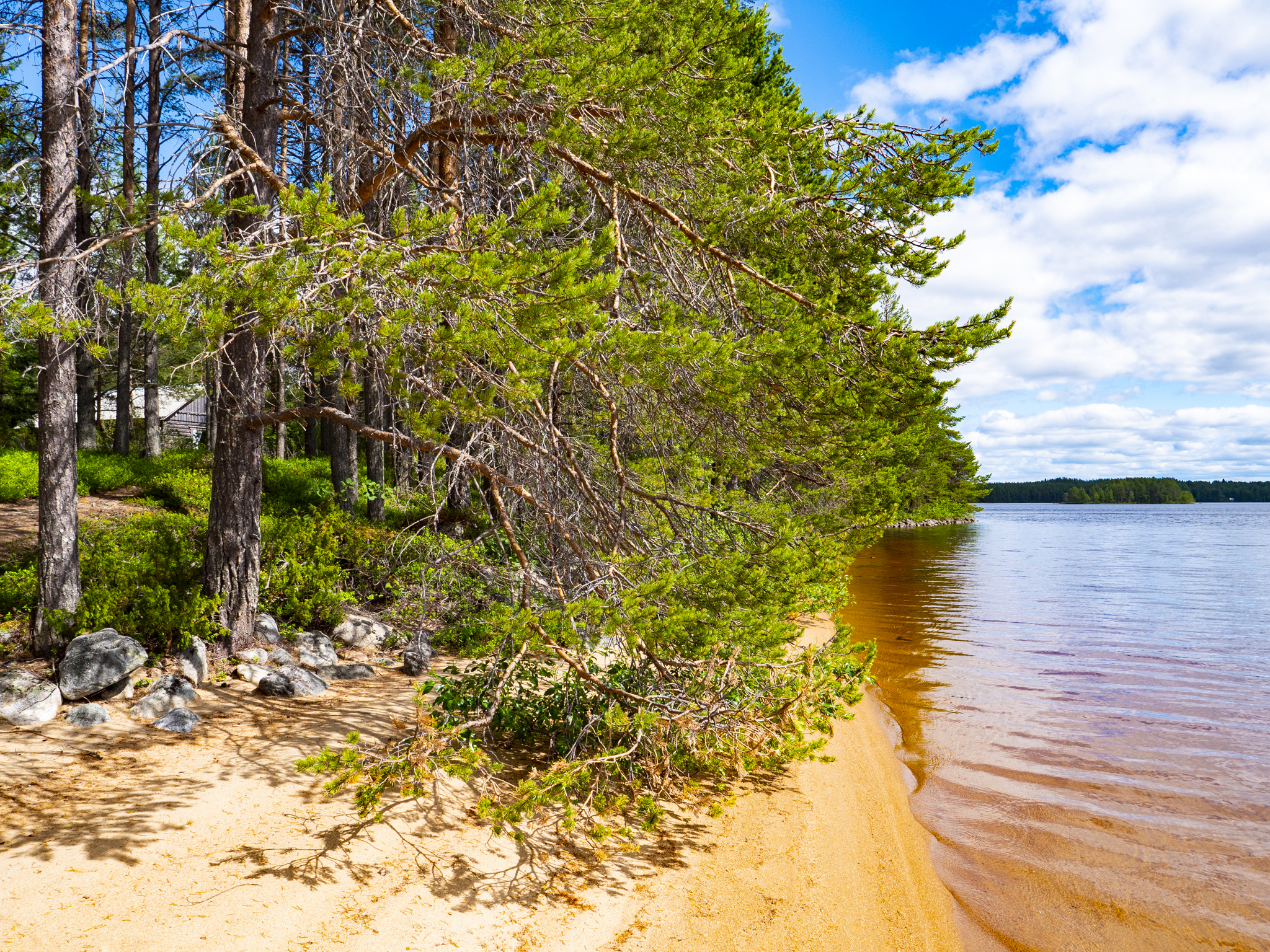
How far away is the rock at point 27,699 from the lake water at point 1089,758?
255 inches

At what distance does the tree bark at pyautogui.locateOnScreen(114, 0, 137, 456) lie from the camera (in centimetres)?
625

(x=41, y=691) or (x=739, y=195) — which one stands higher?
(x=739, y=195)

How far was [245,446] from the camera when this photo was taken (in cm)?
707

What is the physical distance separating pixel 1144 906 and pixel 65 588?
29.0 ft

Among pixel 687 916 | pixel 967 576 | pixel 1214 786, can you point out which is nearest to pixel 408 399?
pixel 687 916

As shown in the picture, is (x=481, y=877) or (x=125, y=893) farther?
(x=481, y=877)

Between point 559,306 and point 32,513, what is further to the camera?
point 32,513

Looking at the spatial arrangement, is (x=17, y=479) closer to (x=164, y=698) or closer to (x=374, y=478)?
(x=374, y=478)

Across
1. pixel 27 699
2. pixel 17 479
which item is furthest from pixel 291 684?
pixel 17 479

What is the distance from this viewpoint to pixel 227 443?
23.1 feet

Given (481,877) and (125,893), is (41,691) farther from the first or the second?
(481,877)

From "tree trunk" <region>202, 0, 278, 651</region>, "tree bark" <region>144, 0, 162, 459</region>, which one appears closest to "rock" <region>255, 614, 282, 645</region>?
"tree trunk" <region>202, 0, 278, 651</region>

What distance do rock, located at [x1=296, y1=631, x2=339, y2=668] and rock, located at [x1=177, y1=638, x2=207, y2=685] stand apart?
0.95 m

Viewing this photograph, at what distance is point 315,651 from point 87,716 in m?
2.25
